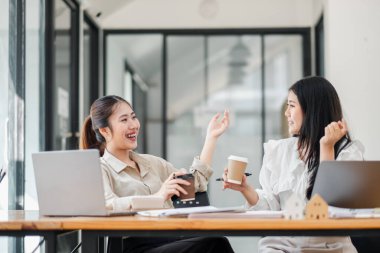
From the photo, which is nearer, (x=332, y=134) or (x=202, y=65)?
(x=332, y=134)

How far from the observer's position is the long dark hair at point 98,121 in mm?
3357

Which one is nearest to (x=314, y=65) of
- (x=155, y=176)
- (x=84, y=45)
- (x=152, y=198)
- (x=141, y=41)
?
(x=141, y=41)

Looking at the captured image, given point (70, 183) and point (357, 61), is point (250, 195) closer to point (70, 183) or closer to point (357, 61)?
point (70, 183)

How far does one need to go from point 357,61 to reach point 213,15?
2.03 m

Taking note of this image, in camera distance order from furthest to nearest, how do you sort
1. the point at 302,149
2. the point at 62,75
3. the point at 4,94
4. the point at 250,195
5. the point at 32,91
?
the point at 62,75 → the point at 32,91 → the point at 4,94 → the point at 302,149 → the point at 250,195

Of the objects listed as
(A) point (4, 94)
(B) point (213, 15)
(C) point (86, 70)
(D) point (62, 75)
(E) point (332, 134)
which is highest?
(B) point (213, 15)

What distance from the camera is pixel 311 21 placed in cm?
753

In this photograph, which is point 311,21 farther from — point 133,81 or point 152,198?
point 152,198

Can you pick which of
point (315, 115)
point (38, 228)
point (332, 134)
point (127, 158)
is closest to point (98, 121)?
point (127, 158)

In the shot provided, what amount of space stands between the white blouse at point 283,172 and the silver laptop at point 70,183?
800mm

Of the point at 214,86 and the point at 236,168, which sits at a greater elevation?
the point at 214,86

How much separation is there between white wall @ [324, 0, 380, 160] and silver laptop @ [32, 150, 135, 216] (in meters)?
3.67

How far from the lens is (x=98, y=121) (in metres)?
3.37

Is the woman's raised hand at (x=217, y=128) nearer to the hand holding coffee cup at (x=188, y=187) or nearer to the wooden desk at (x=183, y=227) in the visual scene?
the hand holding coffee cup at (x=188, y=187)
